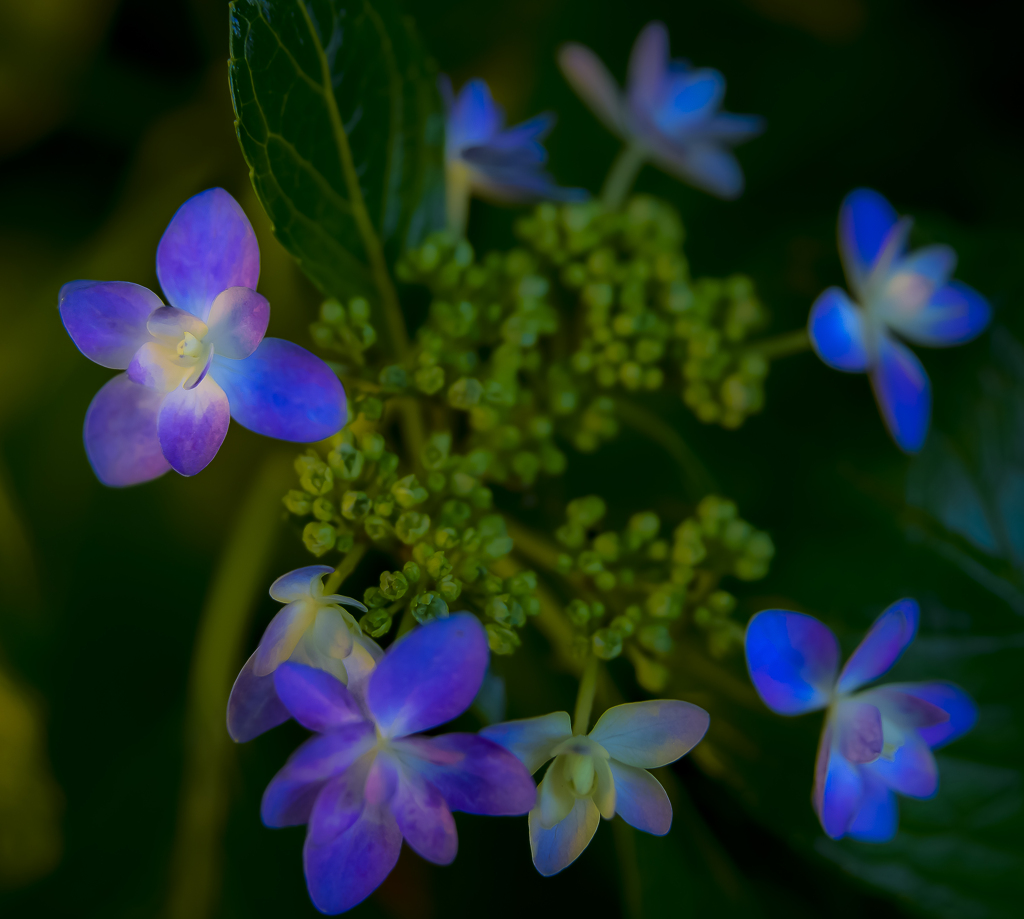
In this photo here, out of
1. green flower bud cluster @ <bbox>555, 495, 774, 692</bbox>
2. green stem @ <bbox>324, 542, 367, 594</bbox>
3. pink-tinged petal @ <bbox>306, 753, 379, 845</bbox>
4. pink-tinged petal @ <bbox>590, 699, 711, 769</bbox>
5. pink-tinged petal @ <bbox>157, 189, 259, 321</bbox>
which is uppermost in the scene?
pink-tinged petal @ <bbox>157, 189, 259, 321</bbox>

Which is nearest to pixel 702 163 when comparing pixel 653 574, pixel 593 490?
pixel 593 490

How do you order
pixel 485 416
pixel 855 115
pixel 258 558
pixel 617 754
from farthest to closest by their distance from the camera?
pixel 855 115 → pixel 258 558 → pixel 485 416 → pixel 617 754

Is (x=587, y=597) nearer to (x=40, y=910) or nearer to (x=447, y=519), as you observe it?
(x=447, y=519)

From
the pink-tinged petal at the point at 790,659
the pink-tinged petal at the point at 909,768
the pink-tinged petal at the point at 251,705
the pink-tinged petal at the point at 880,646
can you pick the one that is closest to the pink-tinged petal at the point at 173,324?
the pink-tinged petal at the point at 251,705

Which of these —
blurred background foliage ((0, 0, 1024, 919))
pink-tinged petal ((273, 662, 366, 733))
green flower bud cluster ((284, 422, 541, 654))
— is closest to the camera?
pink-tinged petal ((273, 662, 366, 733))

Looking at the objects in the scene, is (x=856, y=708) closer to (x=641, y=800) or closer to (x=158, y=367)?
(x=641, y=800)

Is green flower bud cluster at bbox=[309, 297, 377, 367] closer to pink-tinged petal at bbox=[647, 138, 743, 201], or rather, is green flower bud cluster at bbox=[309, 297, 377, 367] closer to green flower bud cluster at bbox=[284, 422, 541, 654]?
green flower bud cluster at bbox=[284, 422, 541, 654]

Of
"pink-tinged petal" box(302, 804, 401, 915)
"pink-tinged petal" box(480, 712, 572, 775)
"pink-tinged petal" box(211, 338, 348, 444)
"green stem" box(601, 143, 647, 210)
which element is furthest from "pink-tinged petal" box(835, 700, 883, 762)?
"green stem" box(601, 143, 647, 210)

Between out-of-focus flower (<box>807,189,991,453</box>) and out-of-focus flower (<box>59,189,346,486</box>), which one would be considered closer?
out-of-focus flower (<box>59,189,346,486</box>)

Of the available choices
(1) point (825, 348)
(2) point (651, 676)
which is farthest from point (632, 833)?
(1) point (825, 348)
